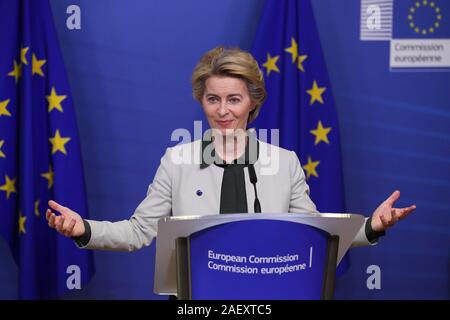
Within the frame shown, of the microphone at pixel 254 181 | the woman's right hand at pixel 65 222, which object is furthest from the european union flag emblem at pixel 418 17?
the woman's right hand at pixel 65 222

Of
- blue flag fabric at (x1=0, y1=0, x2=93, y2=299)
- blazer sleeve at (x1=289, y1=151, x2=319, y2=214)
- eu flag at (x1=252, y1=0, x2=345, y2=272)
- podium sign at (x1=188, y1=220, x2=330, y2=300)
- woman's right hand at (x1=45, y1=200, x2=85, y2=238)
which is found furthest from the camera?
eu flag at (x1=252, y1=0, x2=345, y2=272)

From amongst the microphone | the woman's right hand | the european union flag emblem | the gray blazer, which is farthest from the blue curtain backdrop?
the woman's right hand

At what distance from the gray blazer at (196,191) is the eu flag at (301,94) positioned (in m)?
1.22

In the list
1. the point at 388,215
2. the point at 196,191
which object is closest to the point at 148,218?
the point at 196,191

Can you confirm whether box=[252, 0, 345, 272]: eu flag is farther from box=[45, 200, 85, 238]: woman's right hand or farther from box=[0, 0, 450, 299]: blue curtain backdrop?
box=[45, 200, 85, 238]: woman's right hand

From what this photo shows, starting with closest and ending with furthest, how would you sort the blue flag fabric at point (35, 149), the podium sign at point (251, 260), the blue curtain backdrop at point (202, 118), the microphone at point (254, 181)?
the podium sign at point (251, 260) → the microphone at point (254, 181) → the blue flag fabric at point (35, 149) → the blue curtain backdrop at point (202, 118)

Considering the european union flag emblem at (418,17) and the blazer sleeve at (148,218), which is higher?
the european union flag emblem at (418,17)

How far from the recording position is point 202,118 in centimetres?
389

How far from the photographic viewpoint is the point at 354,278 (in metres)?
4.04

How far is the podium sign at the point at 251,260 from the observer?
1545 millimetres

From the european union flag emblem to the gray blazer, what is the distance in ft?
5.93

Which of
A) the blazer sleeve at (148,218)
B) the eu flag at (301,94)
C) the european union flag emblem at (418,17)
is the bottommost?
the blazer sleeve at (148,218)

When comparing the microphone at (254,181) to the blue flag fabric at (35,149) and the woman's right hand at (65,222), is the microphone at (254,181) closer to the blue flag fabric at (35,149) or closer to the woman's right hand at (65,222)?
the woman's right hand at (65,222)

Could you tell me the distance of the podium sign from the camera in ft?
5.07
